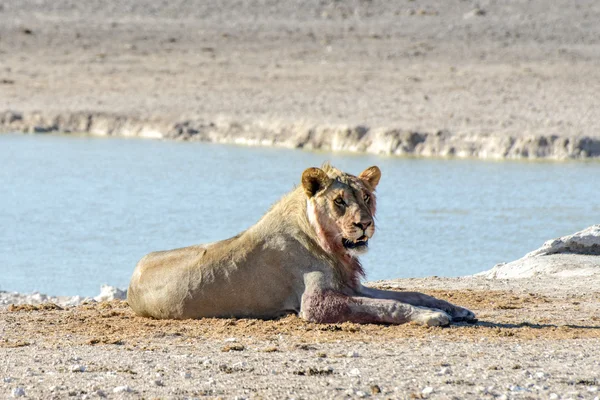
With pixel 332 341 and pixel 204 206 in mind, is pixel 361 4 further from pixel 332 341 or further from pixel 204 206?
pixel 332 341

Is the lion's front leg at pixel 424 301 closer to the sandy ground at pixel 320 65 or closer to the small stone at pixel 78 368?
the small stone at pixel 78 368

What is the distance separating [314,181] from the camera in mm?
7555

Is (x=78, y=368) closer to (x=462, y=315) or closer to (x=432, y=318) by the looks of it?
(x=432, y=318)

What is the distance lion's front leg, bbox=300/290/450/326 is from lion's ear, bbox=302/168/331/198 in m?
0.61

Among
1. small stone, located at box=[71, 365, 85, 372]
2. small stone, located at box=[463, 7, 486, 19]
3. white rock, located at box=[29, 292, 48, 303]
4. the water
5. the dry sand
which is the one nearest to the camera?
the dry sand

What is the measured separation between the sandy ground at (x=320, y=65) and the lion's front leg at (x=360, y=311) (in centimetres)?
1249

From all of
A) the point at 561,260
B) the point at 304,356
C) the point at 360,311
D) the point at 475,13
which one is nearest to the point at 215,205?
the point at 561,260

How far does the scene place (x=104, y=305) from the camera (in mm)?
8734

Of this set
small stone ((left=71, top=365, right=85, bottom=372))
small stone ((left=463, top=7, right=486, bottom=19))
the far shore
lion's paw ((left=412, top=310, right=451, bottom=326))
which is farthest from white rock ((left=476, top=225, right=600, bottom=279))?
small stone ((left=463, top=7, right=486, bottom=19))

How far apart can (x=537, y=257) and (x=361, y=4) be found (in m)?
25.3

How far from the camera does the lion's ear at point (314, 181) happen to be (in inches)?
295

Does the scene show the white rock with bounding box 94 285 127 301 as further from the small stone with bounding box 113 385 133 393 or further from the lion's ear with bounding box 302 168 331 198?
the small stone with bounding box 113 385 133 393

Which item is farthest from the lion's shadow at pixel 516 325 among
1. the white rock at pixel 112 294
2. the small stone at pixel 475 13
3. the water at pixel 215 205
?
the small stone at pixel 475 13

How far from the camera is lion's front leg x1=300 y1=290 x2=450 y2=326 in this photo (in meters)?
7.30
